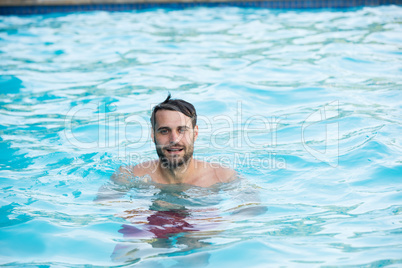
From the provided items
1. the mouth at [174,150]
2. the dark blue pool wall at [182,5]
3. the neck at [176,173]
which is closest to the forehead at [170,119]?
the mouth at [174,150]

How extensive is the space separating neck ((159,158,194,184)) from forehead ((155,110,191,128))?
42 centimetres

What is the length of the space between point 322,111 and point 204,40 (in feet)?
13.5

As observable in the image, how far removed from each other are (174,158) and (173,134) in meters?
0.24

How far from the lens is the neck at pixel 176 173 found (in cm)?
438

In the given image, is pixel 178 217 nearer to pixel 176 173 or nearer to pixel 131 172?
pixel 176 173

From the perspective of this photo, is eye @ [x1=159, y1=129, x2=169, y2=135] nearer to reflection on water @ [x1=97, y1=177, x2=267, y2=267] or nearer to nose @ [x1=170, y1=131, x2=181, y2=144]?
nose @ [x1=170, y1=131, x2=181, y2=144]

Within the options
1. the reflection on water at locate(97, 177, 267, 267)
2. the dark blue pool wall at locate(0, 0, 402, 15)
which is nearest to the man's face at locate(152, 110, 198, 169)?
the reflection on water at locate(97, 177, 267, 267)

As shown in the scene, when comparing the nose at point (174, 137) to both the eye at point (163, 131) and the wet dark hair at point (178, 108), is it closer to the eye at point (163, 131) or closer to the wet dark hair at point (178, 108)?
the eye at point (163, 131)

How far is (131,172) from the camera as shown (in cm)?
456

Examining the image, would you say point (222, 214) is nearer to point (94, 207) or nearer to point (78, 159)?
point (94, 207)

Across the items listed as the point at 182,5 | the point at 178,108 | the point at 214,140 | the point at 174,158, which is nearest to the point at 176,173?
the point at 174,158

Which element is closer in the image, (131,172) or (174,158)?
(174,158)

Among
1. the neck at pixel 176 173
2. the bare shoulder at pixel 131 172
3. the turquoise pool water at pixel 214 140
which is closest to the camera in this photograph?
the turquoise pool water at pixel 214 140

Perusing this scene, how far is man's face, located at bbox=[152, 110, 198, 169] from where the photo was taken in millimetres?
4055
